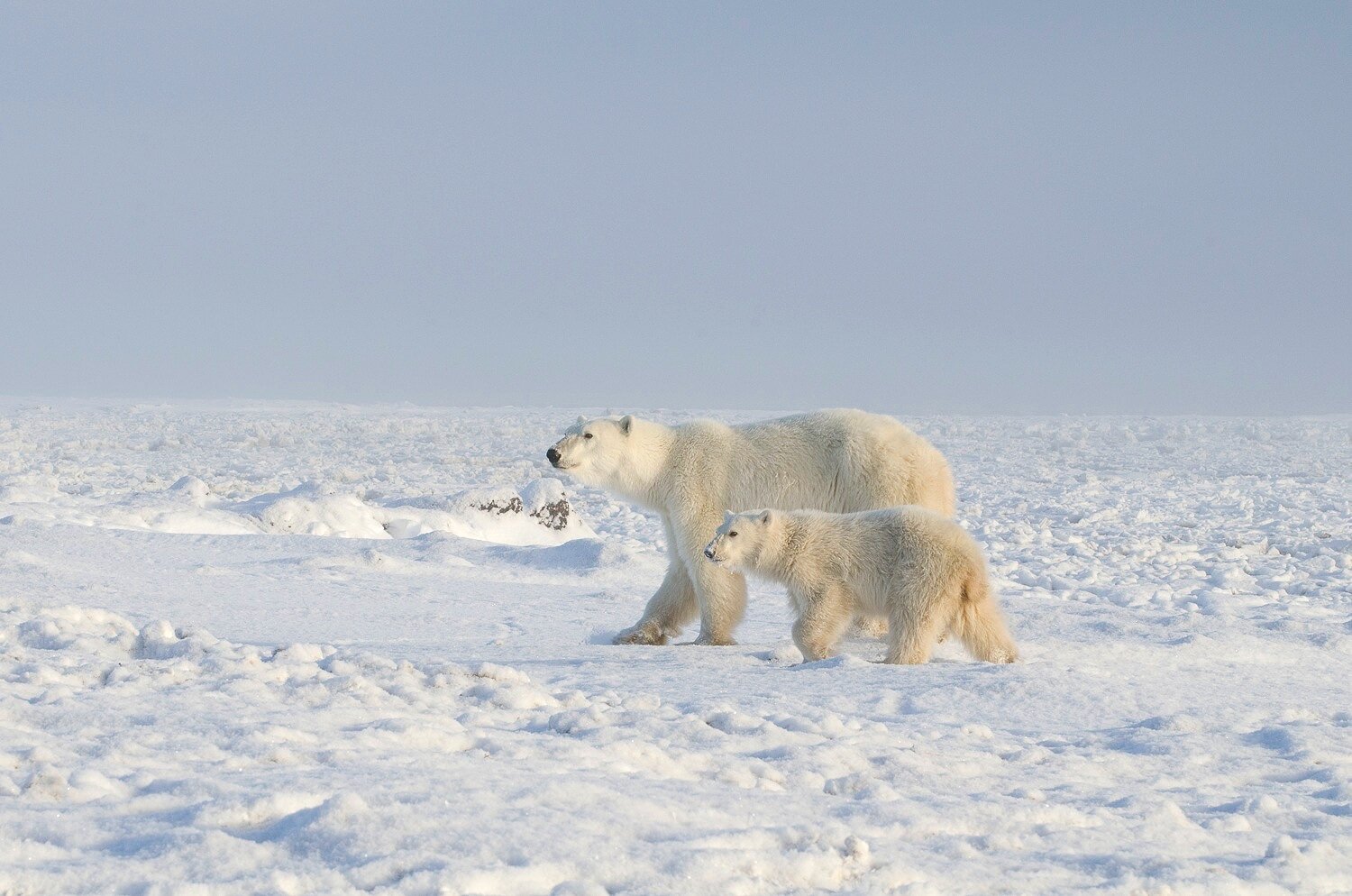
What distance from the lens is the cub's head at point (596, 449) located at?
6773 mm

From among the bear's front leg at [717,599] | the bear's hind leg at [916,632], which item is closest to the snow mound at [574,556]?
the bear's front leg at [717,599]

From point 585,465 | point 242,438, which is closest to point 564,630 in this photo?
point 585,465

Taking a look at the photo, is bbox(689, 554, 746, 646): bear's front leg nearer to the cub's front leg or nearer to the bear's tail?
the cub's front leg

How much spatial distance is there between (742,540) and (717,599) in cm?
59

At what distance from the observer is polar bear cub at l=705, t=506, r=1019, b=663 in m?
5.26

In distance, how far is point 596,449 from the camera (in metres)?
6.81

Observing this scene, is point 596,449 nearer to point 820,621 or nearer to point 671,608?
point 671,608

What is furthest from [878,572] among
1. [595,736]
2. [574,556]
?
[574,556]

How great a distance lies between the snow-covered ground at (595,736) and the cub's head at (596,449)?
87cm

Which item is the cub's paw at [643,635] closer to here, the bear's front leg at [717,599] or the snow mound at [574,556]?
the bear's front leg at [717,599]

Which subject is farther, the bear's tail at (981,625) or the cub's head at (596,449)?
the cub's head at (596,449)

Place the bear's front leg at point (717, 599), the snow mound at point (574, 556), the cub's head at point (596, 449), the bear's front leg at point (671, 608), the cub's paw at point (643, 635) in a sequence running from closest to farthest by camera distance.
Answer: the bear's front leg at point (717, 599) → the cub's paw at point (643, 635) → the bear's front leg at point (671, 608) → the cub's head at point (596, 449) → the snow mound at point (574, 556)

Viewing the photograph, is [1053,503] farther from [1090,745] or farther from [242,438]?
[242,438]

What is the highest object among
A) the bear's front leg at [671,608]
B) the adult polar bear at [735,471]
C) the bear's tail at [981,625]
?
the adult polar bear at [735,471]
